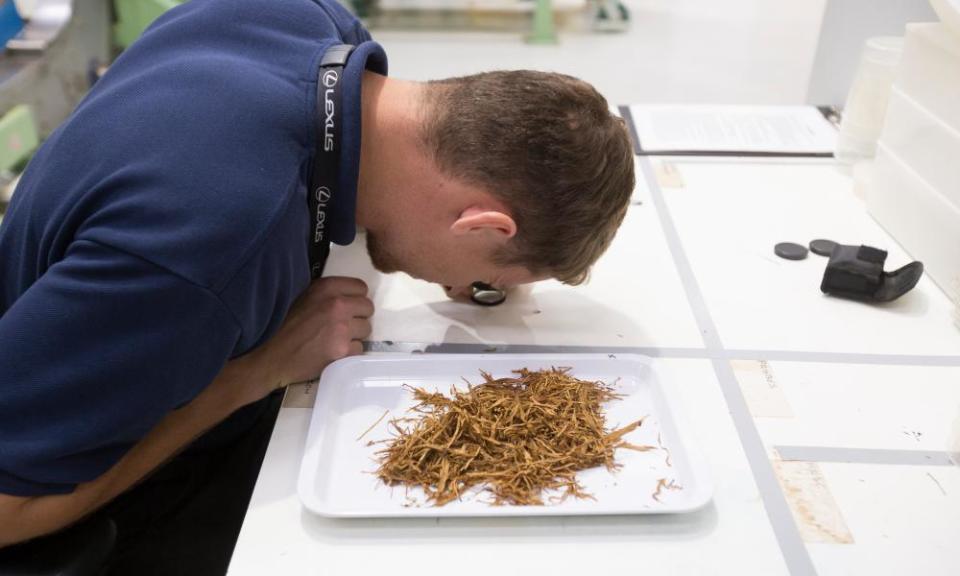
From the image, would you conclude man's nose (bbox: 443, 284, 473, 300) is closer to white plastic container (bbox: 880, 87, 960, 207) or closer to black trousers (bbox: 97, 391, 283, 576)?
black trousers (bbox: 97, 391, 283, 576)

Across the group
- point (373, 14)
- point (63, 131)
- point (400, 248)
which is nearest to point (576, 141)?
point (400, 248)

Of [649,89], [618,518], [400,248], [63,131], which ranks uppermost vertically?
[63,131]

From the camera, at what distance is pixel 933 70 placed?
1.47m

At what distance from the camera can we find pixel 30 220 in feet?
3.43

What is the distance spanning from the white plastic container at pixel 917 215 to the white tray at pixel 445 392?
63 cm

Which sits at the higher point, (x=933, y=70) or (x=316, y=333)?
(x=933, y=70)

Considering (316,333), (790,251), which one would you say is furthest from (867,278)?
(316,333)

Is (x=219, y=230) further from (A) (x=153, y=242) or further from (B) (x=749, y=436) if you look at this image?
(B) (x=749, y=436)

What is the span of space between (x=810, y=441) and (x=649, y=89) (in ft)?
9.76

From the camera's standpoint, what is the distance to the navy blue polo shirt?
35.4 inches

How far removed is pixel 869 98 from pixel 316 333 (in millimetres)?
1310

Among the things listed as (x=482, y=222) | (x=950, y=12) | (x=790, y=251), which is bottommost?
(x=790, y=251)

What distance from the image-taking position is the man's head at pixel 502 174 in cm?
110

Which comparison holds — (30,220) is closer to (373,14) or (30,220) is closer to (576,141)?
(576,141)
